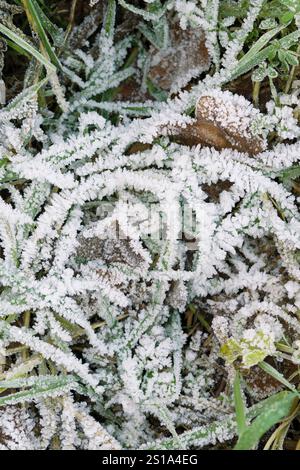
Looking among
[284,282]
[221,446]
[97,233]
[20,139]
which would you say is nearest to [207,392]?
[221,446]

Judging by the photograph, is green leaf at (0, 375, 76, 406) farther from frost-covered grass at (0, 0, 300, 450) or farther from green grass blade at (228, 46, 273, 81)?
green grass blade at (228, 46, 273, 81)

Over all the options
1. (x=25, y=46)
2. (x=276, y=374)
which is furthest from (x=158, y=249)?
(x=25, y=46)

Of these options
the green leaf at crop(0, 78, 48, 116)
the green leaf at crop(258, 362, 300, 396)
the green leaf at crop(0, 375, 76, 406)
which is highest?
the green leaf at crop(0, 78, 48, 116)

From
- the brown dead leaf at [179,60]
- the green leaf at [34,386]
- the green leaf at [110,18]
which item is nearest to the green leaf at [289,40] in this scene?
the brown dead leaf at [179,60]

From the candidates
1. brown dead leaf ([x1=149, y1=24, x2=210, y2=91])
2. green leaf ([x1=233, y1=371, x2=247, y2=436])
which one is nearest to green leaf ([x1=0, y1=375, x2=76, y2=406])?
green leaf ([x1=233, y1=371, x2=247, y2=436])

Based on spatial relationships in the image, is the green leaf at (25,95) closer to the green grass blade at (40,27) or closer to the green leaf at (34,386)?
the green grass blade at (40,27)

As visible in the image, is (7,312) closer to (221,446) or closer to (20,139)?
(20,139)

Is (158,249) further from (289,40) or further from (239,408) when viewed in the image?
(289,40)
